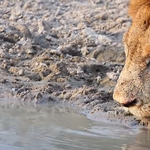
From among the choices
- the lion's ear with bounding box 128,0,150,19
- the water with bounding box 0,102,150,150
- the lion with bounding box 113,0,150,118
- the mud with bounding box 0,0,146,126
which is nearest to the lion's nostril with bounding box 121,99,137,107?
the lion with bounding box 113,0,150,118

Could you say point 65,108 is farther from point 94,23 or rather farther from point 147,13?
point 94,23

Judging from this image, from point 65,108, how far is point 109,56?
4.78 ft

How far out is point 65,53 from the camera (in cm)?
759

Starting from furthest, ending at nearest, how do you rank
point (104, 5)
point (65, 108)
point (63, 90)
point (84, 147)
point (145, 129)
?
point (104, 5), point (63, 90), point (65, 108), point (145, 129), point (84, 147)

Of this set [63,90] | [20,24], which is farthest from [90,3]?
[63,90]

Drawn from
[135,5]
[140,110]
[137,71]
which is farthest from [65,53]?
[140,110]

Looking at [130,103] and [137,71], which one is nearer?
[130,103]

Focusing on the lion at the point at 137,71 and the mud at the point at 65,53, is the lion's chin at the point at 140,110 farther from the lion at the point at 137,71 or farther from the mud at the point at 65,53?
the mud at the point at 65,53

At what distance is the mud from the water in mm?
293

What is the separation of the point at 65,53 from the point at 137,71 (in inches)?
111

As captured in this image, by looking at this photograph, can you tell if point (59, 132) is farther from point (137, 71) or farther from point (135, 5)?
point (135, 5)

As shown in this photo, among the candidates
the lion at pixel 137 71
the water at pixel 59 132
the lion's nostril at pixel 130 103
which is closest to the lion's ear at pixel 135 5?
the lion at pixel 137 71

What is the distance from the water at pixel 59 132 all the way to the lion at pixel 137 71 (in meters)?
0.34

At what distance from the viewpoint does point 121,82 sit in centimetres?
481
